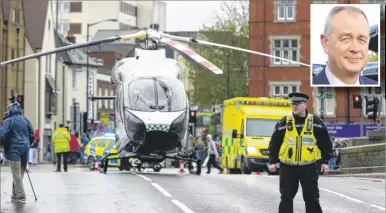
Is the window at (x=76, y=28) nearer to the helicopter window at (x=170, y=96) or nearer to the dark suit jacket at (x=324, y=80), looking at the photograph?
the dark suit jacket at (x=324, y=80)

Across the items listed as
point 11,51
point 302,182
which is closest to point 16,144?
point 302,182

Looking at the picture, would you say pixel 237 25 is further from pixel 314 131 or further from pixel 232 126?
pixel 314 131

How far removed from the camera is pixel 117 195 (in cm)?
2092

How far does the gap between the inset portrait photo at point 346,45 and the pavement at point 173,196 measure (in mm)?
26709

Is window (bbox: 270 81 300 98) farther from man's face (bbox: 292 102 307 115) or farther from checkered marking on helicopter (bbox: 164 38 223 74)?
man's face (bbox: 292 102 307 115)

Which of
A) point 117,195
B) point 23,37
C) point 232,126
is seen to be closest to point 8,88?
point 23,37

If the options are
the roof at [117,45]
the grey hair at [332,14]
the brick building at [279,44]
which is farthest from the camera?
the roof at [117,45]

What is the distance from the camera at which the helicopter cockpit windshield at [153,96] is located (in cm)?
3316

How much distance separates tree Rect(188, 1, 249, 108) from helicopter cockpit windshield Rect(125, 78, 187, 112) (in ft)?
172

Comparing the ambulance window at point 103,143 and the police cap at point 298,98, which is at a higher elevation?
the police cap at point 298,98

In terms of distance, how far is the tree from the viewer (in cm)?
8650

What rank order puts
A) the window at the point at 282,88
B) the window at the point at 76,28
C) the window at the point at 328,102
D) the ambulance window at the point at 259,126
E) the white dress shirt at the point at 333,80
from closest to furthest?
1. the ambulance window at the point at 259,126
2. the white dress shirt at the point at 333,80
3. the window at the point at 328,102
4. the window at the point at 282,88
5. the window at the point at 76,28

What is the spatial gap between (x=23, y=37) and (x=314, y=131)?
61.3 m

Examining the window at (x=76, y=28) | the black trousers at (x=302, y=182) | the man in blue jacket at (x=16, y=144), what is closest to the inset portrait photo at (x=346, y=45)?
the man in blue jacket at (x=16, y=144)
